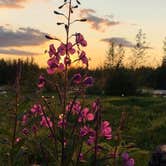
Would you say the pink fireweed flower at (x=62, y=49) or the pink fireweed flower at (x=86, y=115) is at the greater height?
the pink fireweed flower at (x=62, y=49)

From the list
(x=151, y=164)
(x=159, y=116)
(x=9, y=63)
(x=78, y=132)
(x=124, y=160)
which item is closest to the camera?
(x=124, y=160)

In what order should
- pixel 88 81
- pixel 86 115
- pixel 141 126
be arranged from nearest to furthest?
pixel 88 81
pixel 86 115
pixel 141 126

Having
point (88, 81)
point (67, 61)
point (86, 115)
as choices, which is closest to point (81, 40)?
point (67, 61)

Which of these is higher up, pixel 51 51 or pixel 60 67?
pixel 51 51

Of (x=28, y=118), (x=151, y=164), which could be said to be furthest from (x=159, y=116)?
(x=28, y=118)

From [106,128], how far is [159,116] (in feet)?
35.7

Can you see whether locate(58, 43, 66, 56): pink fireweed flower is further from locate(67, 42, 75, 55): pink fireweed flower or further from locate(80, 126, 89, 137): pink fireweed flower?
Answer: locate(80, 126, 89, 137): pink fireweed flower

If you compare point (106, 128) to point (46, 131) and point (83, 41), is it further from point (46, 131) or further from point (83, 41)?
point (46, 131)

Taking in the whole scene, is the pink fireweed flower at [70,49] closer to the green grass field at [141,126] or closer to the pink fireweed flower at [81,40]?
the pink fireweed flower at [81,40]

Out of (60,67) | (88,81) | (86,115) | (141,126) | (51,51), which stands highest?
(51,51)

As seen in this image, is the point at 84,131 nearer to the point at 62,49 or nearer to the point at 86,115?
the point at 86,115

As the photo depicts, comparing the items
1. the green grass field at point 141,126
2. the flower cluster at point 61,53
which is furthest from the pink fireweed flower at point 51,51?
the green grass field at point 141,126

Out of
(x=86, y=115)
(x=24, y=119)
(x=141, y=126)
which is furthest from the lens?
(x=141, y=126)

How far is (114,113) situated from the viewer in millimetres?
16219
